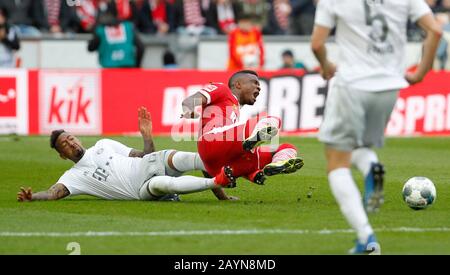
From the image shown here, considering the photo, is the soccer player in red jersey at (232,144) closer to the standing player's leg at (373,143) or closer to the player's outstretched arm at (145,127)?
the player's outstretched arm at (145,127)

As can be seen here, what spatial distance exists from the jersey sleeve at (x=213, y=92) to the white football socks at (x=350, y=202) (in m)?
2.93

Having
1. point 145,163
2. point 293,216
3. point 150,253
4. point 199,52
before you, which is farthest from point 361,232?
point 199,52

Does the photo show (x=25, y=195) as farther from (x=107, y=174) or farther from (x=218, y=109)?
(x=218, y=109)

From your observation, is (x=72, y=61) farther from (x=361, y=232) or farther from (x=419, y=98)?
(x=361, y=232)

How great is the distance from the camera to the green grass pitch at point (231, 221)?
897cm

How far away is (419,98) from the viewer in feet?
74.7

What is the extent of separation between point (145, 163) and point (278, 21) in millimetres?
18383

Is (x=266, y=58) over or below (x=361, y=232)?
below

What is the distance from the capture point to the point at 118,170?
38.7 ft

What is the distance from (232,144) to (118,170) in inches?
49.1

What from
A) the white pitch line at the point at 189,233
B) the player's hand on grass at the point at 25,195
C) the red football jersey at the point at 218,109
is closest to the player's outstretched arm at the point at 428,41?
the white pitch line at the point at 189,233
